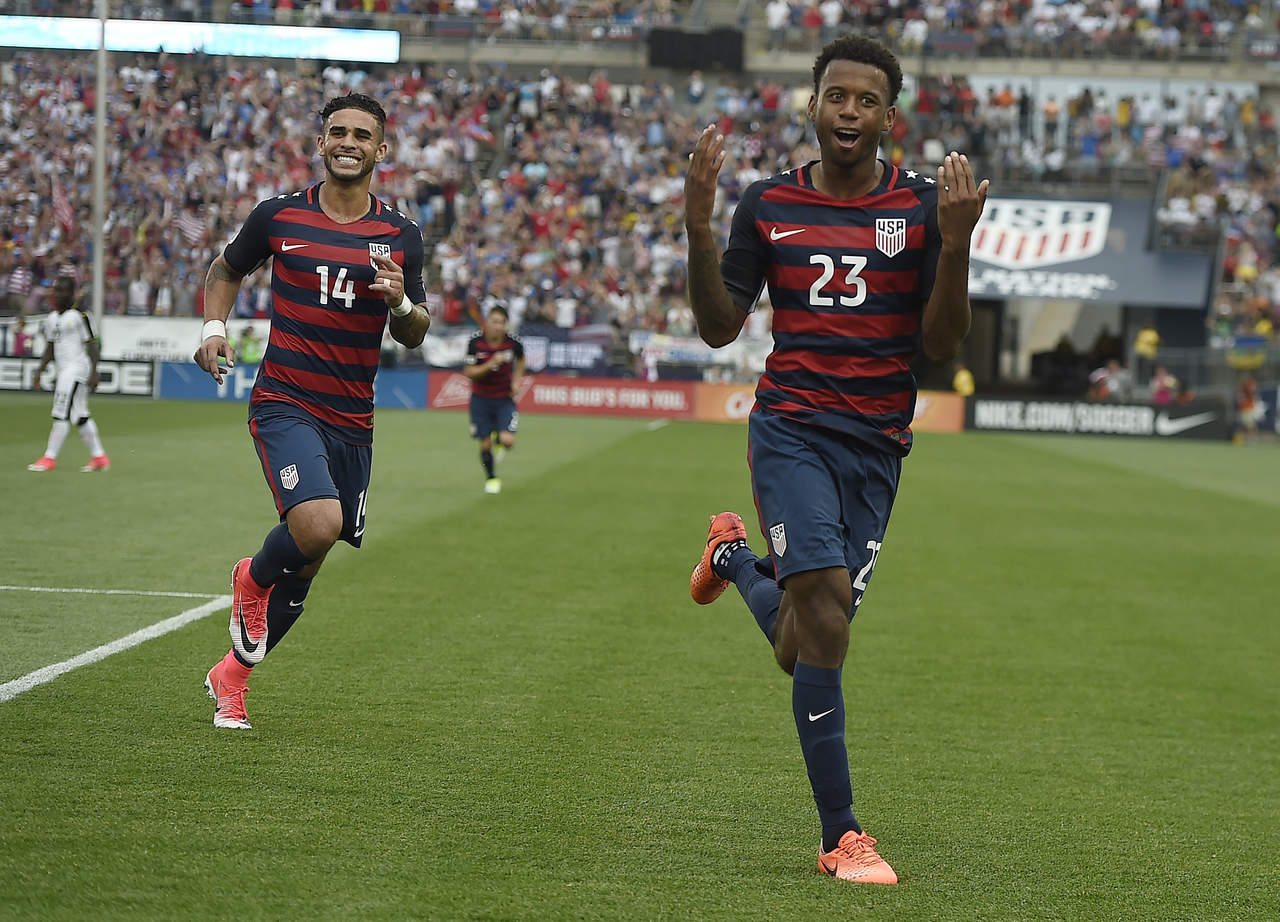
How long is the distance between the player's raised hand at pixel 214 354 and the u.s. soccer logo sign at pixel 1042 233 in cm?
3339

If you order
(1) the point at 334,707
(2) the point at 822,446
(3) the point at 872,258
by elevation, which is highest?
(3) the point at 872,258

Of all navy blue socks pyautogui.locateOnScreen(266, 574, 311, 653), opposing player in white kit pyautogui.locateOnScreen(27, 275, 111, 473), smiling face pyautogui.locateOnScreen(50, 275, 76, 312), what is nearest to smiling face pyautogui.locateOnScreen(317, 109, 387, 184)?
navy blue socks pyautogui.locateOnScreen(266, 574, 311, 653)

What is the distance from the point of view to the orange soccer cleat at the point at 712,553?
18.8 feet

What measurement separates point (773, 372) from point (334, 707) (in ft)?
8.72

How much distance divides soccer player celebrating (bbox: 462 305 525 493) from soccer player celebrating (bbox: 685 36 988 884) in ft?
41.1

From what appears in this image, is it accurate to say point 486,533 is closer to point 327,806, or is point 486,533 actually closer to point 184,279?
point 327,806

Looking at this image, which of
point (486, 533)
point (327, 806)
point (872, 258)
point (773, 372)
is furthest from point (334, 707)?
point (486, 533)

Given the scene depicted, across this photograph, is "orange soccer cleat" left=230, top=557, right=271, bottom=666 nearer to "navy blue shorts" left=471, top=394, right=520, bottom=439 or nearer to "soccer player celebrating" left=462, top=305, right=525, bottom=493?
"soccer player celebrating" left=462, top=305, right=525, bottom=493

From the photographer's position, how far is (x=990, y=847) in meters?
4.75

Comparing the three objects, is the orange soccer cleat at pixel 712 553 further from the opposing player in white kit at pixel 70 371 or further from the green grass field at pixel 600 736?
the opposing player in white kit at pixel 70 371

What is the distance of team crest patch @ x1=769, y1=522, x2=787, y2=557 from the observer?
177 inches

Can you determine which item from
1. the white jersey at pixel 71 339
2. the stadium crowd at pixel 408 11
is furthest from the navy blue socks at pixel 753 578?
the stadium crowd at pixel 408 11

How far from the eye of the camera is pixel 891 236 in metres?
4.58

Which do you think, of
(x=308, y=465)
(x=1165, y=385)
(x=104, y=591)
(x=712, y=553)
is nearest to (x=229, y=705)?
(x=308, y=465)
